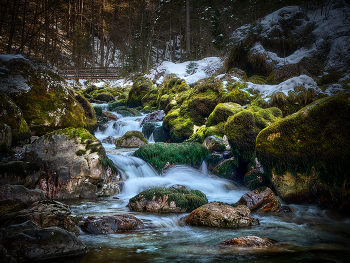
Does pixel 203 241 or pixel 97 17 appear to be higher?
pixel 97 17

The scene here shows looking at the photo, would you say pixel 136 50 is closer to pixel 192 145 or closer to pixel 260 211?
pixel 192 145

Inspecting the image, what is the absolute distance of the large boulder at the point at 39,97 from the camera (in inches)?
330

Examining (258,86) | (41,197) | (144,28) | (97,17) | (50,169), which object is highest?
(97,17)

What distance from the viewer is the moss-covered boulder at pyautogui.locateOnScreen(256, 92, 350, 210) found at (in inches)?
205

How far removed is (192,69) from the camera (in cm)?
2219

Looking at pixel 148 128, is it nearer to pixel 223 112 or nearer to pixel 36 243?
pixel 223 112

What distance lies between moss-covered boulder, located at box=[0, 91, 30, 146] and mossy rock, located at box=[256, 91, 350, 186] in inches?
271

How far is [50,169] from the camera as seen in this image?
6.47m

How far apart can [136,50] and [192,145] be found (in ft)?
73.4

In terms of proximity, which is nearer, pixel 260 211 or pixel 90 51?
pixel 260 211

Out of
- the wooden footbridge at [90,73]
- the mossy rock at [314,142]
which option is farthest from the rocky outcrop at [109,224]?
the wooden footbridge at [90,73]

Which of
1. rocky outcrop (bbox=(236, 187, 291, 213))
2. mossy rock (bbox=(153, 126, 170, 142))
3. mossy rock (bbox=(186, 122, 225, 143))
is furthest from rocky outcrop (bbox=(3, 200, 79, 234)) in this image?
mossy rock (bbox=(153, 126, 170, 142))

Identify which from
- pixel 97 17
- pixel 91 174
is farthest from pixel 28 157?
pixel 97 17

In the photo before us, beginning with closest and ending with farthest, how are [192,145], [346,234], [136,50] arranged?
1. [346,234]
2. [192,145]
3. [136,50]
